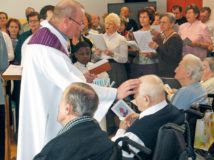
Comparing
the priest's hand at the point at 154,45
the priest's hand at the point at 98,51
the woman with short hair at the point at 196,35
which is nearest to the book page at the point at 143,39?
the priest's hand at the point at 154,45

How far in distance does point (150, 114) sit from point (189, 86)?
117 cm

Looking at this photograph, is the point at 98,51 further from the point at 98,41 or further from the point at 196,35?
the point at 196,35

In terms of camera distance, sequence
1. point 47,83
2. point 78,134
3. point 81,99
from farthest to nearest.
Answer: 1. point 47,83
2. point 81,99
3. point 78,134

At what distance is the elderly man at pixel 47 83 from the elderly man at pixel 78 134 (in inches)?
27.7

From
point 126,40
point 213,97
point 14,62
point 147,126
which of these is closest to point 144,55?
point 126,40

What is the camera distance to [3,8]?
1139cm

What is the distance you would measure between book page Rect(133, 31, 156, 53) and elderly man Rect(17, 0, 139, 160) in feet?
7.85

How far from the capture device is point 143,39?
18.7ft

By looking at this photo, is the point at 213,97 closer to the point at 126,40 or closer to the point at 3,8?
the point at 126,40

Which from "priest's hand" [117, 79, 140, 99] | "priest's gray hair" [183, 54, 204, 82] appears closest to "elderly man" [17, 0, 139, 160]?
"priest's hand" [117, 79, 140, 99]

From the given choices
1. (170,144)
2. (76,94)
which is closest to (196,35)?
(170,144)

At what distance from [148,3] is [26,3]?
3402 mm

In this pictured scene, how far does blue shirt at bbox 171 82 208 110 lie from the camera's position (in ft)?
12.0

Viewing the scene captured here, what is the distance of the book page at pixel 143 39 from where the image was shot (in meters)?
5.58
